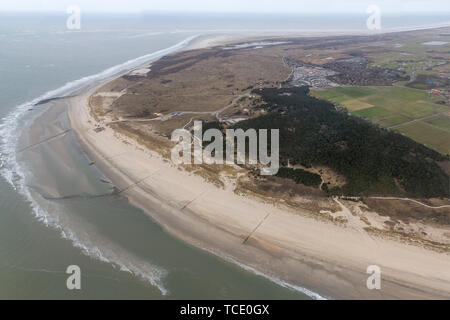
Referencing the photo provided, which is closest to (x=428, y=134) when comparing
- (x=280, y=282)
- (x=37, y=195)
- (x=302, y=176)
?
(x=302, y=176)

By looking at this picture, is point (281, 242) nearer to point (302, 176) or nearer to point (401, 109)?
point (302, 176)

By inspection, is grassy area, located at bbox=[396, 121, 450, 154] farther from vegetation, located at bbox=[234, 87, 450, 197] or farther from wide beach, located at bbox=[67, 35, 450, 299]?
wide beach, located at bbox=[67, 35, 450, 299]

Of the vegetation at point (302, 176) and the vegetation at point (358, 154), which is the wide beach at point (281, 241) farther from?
the vegetation at point (358, 154)

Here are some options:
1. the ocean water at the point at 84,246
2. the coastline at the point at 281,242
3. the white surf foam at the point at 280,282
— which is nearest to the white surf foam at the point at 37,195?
the ocean water at the point at 84,246
